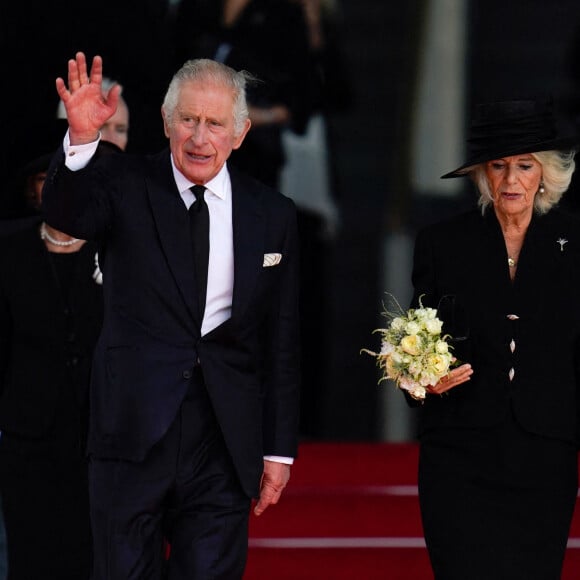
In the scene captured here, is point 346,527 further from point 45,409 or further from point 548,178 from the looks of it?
point 548,178

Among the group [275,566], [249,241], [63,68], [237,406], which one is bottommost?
[275,566]

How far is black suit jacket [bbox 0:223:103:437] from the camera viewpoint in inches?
191

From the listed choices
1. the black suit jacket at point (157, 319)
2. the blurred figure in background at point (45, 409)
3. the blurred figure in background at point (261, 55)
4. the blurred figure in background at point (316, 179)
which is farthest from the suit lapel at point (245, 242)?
the blurred figure in background at point (316, 179)

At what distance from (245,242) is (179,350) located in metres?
0.32

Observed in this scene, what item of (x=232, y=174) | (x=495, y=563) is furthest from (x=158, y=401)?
(x=495, y=563)

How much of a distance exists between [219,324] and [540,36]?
16.9 feet

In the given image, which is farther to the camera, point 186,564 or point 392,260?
point 392,260

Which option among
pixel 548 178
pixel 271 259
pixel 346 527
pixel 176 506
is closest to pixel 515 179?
pixel 548 178

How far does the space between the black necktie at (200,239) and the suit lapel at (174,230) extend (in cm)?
2

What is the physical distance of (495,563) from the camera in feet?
14.8

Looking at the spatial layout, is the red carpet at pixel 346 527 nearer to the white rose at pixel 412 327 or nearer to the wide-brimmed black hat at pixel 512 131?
the white rose at pixel 412 327

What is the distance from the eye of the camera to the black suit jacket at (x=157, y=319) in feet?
13.5

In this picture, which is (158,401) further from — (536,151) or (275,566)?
(275,566)

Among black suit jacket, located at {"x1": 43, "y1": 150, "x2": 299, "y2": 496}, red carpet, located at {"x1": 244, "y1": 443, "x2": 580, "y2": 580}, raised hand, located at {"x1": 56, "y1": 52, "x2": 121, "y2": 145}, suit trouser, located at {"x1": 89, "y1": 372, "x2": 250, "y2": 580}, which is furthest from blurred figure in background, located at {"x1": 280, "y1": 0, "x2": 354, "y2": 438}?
raised hand, located at {"x1": 56, "y1": 52, "x2": 121, "y2": 145}
